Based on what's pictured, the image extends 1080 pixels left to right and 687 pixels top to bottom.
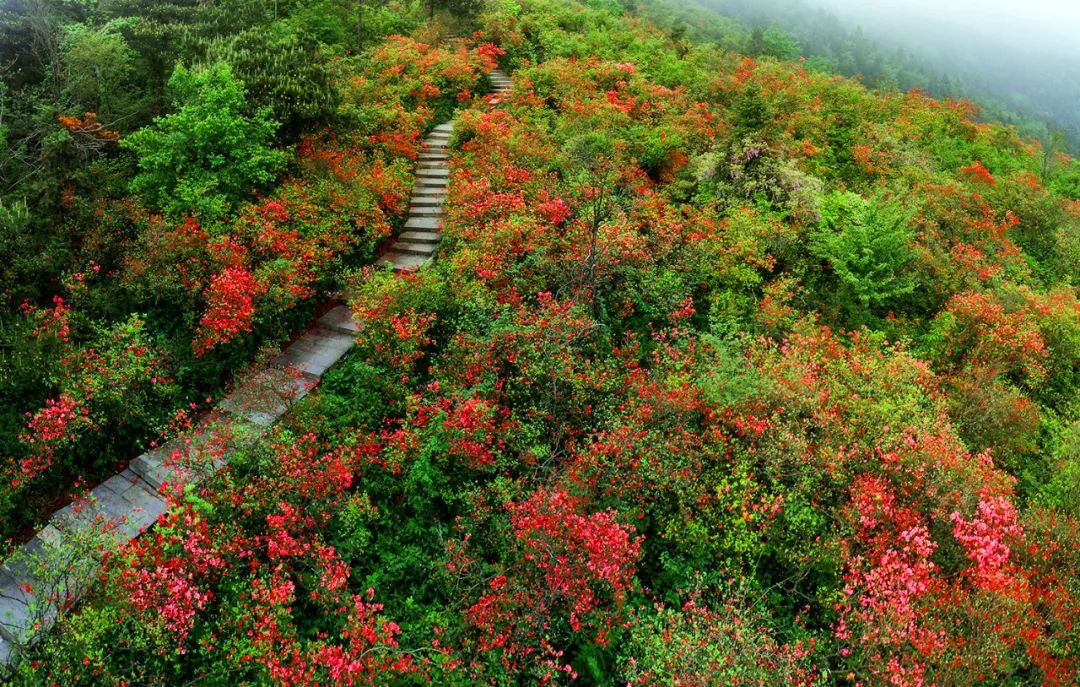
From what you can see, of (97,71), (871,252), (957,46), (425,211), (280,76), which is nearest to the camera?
(871,252)

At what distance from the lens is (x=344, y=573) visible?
7.20m

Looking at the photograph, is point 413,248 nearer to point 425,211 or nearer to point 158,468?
point 425,211

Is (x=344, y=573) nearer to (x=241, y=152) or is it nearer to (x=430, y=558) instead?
(x=430, y=558)

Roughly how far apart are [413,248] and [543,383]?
5948 millimetres

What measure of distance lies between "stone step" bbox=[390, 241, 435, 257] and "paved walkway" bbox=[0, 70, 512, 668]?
25 millimetres

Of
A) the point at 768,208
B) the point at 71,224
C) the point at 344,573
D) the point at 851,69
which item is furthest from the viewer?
the point at 851,69

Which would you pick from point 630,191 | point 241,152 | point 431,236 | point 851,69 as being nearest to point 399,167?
point 431,236

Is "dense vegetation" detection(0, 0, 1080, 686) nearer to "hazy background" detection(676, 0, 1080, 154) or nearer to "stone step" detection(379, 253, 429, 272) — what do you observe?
"stone step" detection(379, 253, 429, 272)

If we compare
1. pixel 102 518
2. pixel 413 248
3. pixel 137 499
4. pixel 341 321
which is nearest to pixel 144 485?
pixel 137 499

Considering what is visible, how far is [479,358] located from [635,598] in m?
4.58

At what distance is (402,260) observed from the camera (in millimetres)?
13195

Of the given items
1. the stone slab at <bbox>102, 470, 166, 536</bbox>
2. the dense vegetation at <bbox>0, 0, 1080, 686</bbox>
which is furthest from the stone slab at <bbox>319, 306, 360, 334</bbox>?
the stone slab at <bbox>102, 470, 166, 536</bbox>

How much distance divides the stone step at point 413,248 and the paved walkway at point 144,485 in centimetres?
2

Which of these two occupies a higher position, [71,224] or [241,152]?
[241,152]
